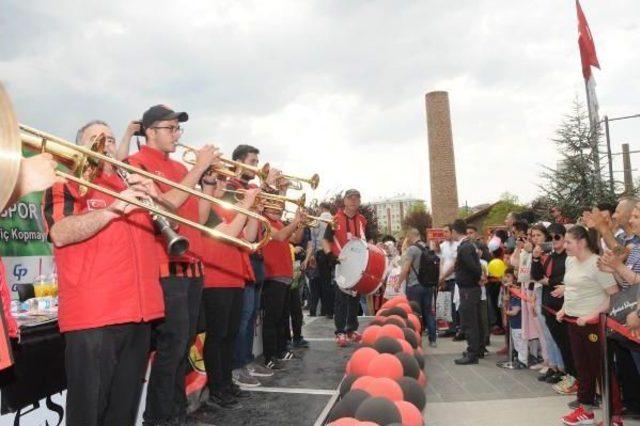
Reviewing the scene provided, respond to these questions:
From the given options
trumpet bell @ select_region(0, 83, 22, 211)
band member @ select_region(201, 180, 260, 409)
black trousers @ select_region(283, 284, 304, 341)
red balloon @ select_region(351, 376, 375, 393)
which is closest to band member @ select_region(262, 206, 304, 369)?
black trousers @ select_region(283, 284, 304, 341)

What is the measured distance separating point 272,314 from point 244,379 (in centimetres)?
90

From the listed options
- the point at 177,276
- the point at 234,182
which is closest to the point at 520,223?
the point at 234,182

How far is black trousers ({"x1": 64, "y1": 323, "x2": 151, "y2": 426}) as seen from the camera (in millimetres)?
2590

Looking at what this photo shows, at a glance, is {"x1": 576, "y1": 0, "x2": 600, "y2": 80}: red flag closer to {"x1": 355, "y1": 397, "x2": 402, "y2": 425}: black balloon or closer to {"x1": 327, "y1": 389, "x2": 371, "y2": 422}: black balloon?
{"x1": 327, "y1": 389, "x2": 371, "y2": 422}: black balloon

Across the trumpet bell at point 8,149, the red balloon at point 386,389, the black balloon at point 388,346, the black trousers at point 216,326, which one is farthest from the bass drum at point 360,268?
the trumpet bell at point 8,149

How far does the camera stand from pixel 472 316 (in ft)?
22.7

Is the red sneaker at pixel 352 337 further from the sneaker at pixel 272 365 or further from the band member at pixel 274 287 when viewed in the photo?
the sneaker at pixel 272 365

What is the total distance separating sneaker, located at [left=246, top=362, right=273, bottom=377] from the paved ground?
1711 mm

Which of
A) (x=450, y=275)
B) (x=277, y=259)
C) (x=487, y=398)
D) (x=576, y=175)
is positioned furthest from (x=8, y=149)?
(x=576, y=175)

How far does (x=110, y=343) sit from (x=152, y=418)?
1124 mm

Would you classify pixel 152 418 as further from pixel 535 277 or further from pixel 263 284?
pixel 535 277

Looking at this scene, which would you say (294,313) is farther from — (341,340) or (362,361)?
(362,361)

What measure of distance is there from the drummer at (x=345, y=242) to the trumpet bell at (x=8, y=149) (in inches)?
227

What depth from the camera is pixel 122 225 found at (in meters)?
2.83
